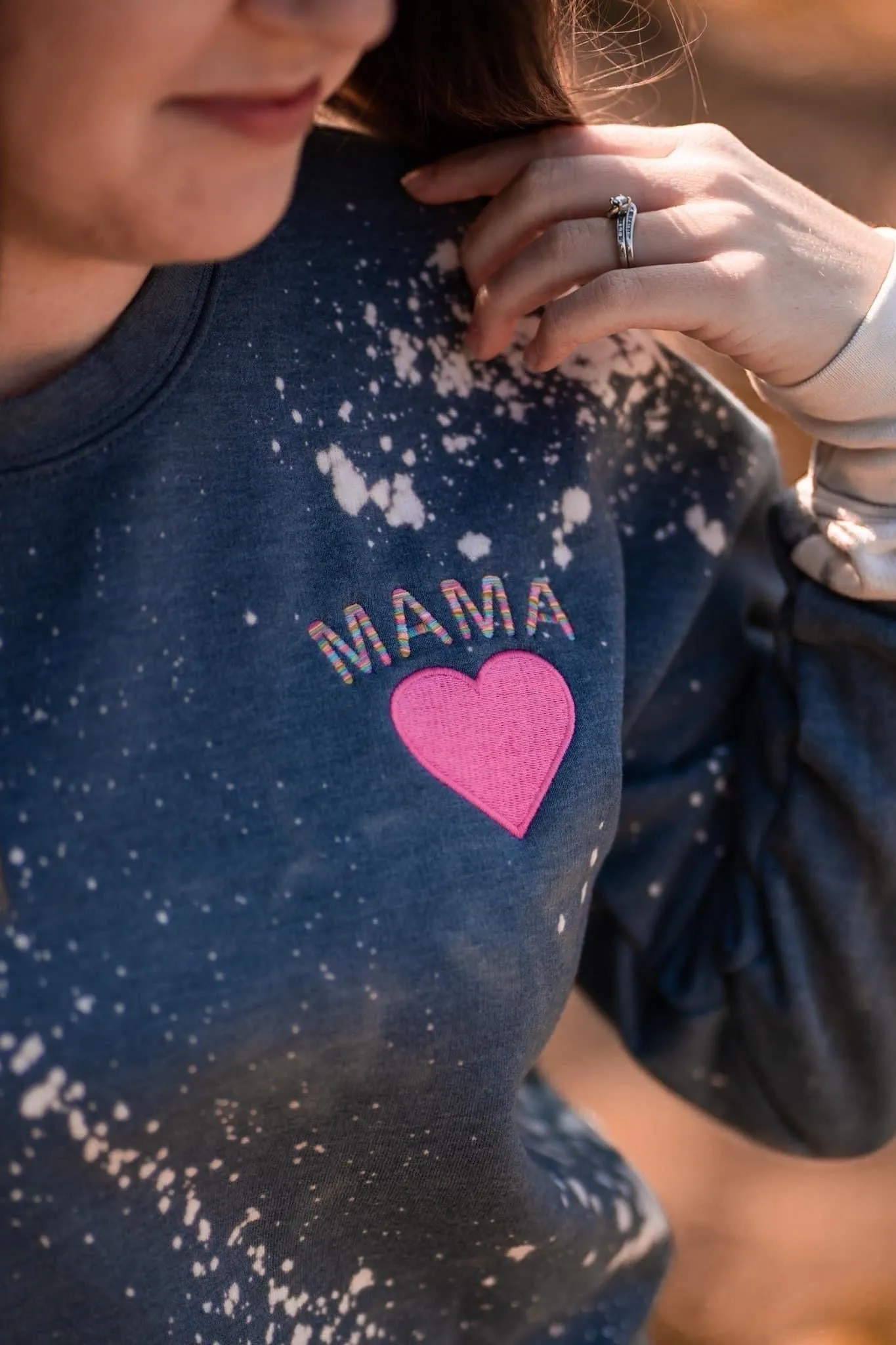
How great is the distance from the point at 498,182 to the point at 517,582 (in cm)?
28

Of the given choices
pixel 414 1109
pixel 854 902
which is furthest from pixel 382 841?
pixel 854 902

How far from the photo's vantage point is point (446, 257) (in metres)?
0.89

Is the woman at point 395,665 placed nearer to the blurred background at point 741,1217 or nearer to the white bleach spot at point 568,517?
the white bleach spot at point 568,517

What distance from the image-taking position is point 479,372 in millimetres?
873

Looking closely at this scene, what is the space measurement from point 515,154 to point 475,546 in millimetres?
270

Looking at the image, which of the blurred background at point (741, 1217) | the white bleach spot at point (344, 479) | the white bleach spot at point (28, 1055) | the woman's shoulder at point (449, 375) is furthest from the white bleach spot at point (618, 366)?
the blurred background at point (741, 1217)

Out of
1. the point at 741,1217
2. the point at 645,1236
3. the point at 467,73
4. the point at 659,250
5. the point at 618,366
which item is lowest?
the point at 741,1217

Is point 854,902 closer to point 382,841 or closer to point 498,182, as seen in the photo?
point 382,841

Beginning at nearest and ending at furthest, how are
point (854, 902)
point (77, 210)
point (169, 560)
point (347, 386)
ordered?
1. point (77, 210)
2. point (169, 560)
3. point (347, 386)
4. point (854, 902)

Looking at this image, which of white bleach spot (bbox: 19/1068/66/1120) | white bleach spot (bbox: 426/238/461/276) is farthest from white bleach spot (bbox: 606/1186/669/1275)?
white bleach spot (bbox: 426/238/461/276)

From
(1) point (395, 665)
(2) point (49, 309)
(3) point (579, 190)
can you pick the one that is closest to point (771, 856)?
(1) point (395, 665)

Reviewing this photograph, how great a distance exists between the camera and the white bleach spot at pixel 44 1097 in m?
0.61

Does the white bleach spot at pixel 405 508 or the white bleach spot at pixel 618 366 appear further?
the white bleach spot at pixel 618 366

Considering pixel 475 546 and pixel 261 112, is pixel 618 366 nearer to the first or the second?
pixel 475 546
